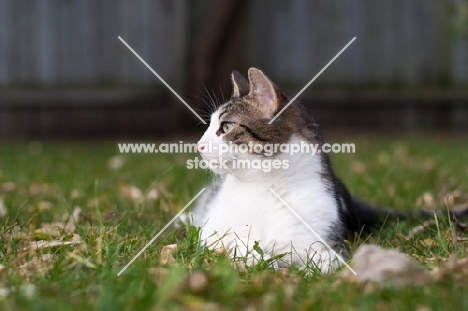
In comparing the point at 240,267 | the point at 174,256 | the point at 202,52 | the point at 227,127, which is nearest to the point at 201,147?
the point at 227,127

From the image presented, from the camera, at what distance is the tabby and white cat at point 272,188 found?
2.42m

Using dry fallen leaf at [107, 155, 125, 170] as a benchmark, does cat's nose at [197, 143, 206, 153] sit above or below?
above

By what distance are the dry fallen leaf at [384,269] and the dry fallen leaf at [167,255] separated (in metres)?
0.56

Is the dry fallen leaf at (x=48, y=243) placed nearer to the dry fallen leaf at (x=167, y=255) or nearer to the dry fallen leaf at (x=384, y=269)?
the dry fallen leaf at (x=167, y=255)

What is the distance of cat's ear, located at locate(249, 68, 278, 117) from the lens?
2539 millimetres

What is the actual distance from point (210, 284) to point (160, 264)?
1.13 feet

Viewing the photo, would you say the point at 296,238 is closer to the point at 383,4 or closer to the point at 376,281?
the point at 376,281

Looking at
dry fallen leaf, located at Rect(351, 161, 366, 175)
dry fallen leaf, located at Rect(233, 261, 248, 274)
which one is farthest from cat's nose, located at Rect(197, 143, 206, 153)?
dry fallen leaf, located at Rect(351, 161, 366, 175)

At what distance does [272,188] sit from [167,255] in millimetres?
517

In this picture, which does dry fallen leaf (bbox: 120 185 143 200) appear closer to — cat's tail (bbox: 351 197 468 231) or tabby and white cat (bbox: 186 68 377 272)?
tabby and white cat (bbox: 186 68 377 272)

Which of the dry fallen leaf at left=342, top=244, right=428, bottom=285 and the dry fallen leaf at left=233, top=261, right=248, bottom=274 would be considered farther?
the dry fallen leaf at left=233, top=261, right=248, bottom=274

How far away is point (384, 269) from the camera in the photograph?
71.9 inches

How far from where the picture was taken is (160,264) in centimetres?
206

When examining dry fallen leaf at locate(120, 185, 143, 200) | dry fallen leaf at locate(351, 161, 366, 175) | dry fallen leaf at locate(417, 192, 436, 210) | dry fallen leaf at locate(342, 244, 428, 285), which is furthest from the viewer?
dry fallen leaf at locate(351, 161, 366, 175)
